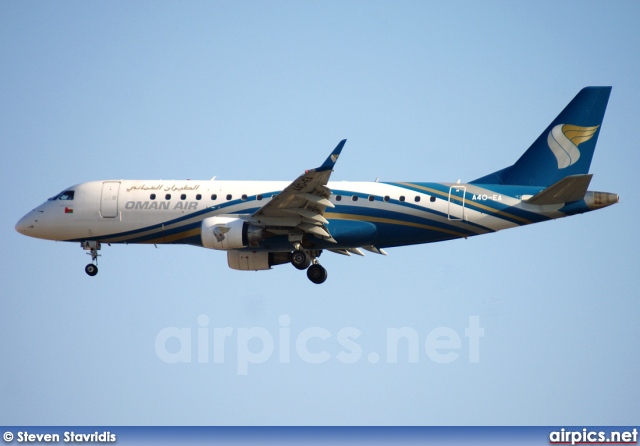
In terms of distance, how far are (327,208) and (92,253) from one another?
1206cm

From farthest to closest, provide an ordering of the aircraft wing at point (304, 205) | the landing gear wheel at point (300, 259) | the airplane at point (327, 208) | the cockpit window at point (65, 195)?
the cockpit window at point (65, 195) → the landing gear wheel at point (300, 259) → the airplane at point (327, 208) → the aircraft wing at point (304, 205)

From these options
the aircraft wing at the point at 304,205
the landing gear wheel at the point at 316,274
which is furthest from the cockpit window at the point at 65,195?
the landing gear wheel at the point at 316,274

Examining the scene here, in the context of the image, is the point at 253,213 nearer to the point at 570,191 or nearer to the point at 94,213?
the point at 94,213

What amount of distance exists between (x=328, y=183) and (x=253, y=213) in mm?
3768

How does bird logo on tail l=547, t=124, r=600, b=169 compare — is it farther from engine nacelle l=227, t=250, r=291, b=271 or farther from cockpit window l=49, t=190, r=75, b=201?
cockpit window l=49, t=190, r=75, b=201

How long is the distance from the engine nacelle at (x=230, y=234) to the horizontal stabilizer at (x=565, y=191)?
1231 centimetres

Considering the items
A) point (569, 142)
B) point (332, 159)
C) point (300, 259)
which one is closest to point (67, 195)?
point (300, 259)

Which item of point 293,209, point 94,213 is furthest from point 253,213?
point 94,213

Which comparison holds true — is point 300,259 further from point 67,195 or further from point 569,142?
point 569,142

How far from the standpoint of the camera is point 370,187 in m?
62.7

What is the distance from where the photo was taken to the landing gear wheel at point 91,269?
2608 inches

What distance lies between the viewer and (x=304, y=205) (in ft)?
198

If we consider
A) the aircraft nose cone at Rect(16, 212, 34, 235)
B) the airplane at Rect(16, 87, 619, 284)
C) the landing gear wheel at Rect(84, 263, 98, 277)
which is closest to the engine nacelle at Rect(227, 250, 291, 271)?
the airplane at Rect(16, 87, 619, 284)

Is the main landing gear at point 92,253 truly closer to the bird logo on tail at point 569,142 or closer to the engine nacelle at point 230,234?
the engine nacelle at point 230,234
